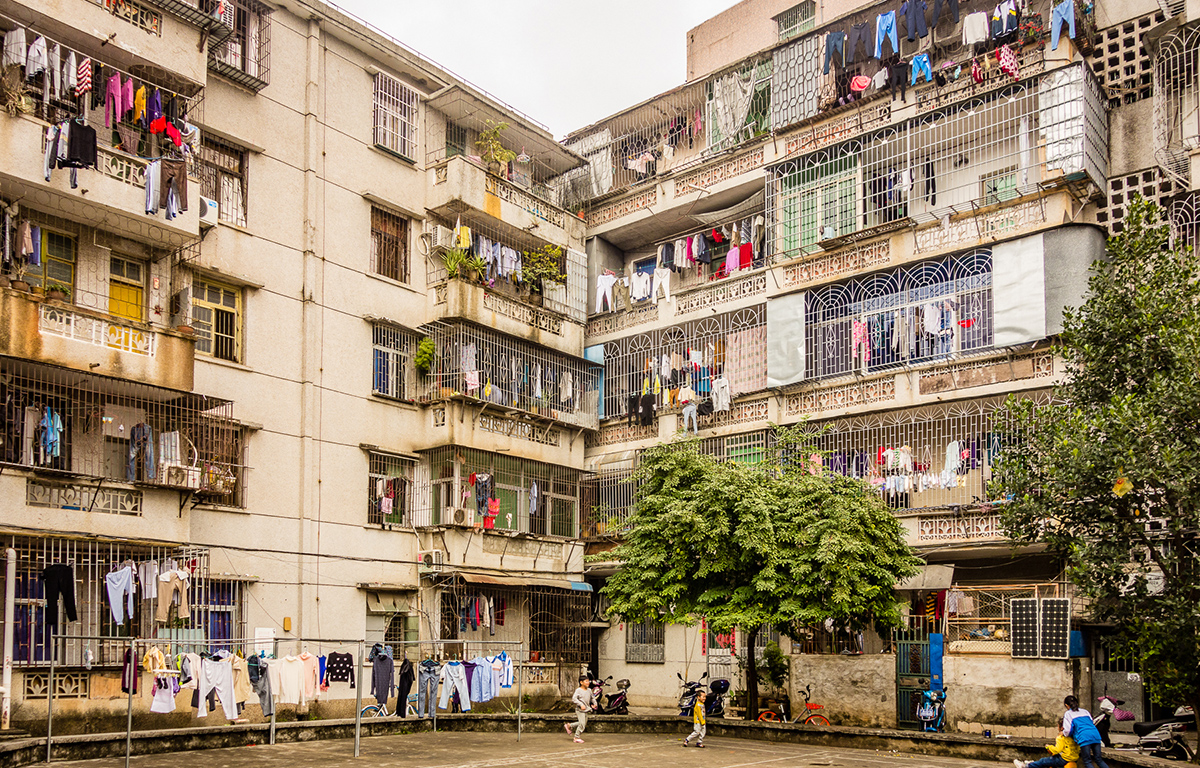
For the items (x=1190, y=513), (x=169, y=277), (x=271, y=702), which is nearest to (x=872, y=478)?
(x=1190, y=513)

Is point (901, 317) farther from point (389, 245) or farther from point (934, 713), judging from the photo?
point (389, 245)

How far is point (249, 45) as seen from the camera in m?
24.9

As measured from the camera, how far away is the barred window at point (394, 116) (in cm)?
2797

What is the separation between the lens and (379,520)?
26.6 metres

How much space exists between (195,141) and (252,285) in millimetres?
3668

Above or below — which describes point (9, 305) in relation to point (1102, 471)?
above

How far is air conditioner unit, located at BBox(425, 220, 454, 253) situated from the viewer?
28703 millimetres

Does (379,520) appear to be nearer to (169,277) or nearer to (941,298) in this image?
(169,277)

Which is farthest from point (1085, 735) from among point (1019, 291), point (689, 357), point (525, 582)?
point (689, 357)

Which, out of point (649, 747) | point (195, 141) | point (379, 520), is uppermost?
point (195, 141)

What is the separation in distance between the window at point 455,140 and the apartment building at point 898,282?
5049 mm

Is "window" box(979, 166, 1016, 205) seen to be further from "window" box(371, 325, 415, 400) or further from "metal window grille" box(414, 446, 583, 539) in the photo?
"window" box(371, 325, 415, 400)

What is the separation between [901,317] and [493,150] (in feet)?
39.7

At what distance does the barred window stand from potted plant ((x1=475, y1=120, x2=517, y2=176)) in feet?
6.86
